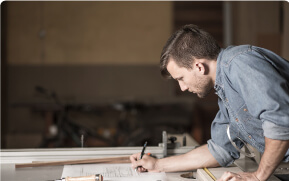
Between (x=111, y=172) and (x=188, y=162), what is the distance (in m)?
0.34

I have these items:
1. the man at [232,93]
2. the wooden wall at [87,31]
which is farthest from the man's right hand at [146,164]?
the wooden wall at [87,31]

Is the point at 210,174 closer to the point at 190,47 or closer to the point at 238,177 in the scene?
the point at 238,177

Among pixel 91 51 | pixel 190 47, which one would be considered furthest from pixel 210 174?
pixel 91 51

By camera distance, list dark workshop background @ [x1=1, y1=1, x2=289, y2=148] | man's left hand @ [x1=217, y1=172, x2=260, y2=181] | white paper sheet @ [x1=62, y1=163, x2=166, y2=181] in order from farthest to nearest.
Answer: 1. dark workshop background @ [x1=1, y1=1, x2=289, y2=148]
2. white paper sheet @ [x1=62, y1=163, x2=166, y2=181]
3. man's left hand @ [x1=217, y1=172, x2=260, y2=181]

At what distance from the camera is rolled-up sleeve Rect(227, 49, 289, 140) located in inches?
43.5

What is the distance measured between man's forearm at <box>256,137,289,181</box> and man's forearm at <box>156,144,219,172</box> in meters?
0.36

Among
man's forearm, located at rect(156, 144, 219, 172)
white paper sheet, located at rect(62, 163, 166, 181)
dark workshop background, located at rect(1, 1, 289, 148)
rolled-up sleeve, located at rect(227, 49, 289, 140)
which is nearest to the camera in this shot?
rolled-up sleeve, located at rect(227, 49, 289, 140)

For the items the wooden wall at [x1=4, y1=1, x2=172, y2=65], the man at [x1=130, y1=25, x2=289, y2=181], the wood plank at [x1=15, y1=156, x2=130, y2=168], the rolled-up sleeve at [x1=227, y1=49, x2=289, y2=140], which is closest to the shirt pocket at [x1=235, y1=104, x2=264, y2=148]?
the man at [x1=130, y1=25, x2=289, y2=181]

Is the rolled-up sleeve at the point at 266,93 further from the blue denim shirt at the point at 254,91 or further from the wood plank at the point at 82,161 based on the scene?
the wood plank at the point at 82,161

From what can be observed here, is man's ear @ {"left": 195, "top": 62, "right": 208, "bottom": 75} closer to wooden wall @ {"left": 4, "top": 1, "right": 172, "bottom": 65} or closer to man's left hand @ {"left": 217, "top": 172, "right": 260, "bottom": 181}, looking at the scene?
man's left hand @ {"left": 217, "top": 172, "right": 260, "bottom": 181}

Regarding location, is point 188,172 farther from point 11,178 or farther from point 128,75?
point 128,75

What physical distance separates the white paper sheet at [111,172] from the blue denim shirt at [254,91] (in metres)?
0.39

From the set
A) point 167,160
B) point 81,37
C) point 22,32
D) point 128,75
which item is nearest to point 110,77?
point 128,75

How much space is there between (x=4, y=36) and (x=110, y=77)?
1724 mm
